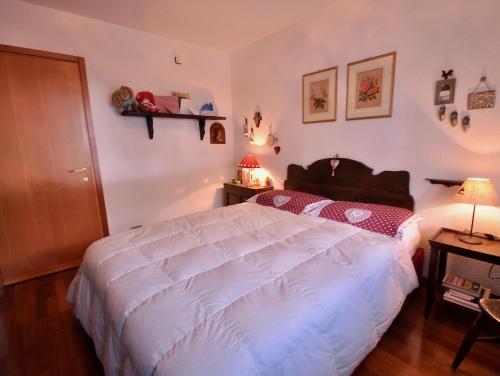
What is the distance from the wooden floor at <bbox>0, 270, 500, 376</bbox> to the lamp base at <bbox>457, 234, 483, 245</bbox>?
0.53 m

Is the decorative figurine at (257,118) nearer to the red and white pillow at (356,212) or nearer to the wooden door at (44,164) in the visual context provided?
the red and white pillow at (356,212)

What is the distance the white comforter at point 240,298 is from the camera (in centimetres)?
83

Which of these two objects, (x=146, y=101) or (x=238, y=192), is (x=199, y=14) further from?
(x=238, y=192)

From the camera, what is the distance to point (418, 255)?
1934mm

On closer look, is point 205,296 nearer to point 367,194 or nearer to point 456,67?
point 367,194

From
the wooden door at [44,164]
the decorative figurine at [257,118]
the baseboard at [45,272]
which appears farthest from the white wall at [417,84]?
the baseboard at [45,272]

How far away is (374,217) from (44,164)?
2879mm

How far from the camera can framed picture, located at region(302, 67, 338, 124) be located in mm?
2426


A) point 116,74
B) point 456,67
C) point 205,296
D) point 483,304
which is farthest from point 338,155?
point 116,74

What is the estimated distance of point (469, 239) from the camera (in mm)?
1675

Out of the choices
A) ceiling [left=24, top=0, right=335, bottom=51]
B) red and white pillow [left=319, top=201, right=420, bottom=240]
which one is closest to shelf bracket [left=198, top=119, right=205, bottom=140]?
ceiling [left=24, top=0, right=335, bottom=51]

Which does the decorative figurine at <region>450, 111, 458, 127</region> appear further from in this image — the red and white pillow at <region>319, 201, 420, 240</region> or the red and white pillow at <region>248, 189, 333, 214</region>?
the red and white pillow at <region>248, 189, 333, 214</region>

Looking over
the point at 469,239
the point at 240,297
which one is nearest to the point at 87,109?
the point at 240,297

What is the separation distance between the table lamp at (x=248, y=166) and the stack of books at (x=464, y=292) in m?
2.08
